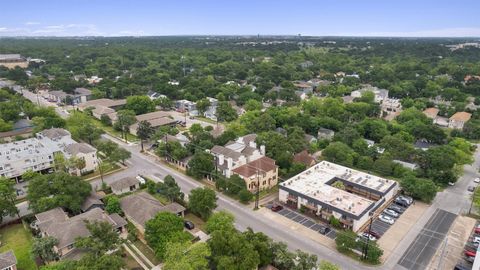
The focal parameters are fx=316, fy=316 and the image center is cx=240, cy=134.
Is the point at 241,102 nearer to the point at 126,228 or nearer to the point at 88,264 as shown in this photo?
the point at 126,228

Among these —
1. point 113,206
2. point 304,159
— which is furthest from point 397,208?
point 113,206

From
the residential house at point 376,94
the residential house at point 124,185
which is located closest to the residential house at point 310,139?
the residential house at point 124,185

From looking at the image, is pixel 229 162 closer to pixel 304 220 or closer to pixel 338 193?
pixel 304 220

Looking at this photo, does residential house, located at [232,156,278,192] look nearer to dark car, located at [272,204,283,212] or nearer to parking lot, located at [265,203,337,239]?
dark car, located at [272,204,283,212]

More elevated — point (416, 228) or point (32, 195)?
point (32, 195)

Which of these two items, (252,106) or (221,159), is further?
(252,106)

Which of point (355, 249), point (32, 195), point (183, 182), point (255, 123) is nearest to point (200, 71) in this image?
point (255, 123)

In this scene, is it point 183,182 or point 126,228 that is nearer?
point 126,228
